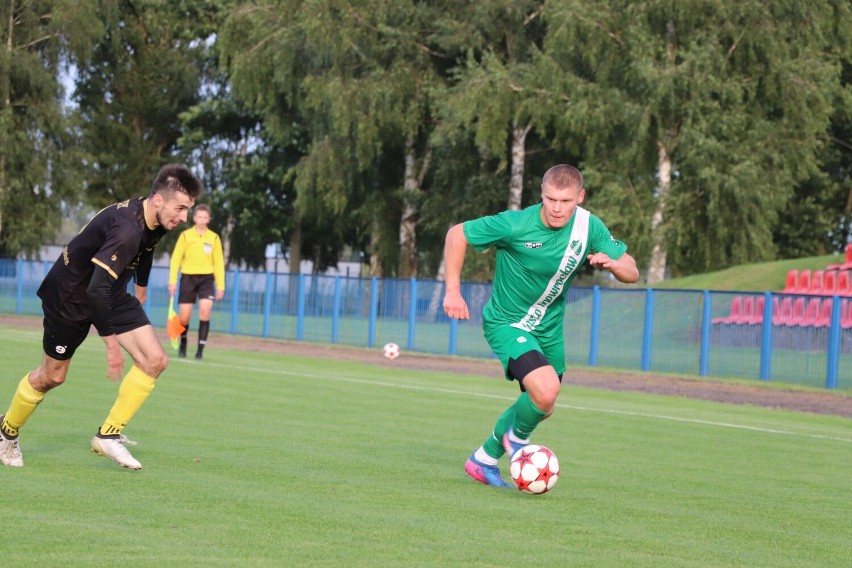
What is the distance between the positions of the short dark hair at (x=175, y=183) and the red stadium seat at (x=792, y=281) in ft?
89.4

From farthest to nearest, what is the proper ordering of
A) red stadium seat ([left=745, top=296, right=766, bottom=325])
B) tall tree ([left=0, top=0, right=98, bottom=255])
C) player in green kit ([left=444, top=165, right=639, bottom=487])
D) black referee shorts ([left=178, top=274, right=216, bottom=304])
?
tall tree ([left=0, top=0, right=98, bottom=255]) < red stadium seat ([left=745, top=296, right=766, bottom=325]) < black referee shorts ([left=178, top=274, right=216, bottom=304]) < player in green kit ([left=444, top=165, right=639, bottom=487])

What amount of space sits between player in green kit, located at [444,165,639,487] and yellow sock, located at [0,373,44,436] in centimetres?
274

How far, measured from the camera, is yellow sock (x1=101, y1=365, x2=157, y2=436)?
26.7 ft

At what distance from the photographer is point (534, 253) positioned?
8.08 meters

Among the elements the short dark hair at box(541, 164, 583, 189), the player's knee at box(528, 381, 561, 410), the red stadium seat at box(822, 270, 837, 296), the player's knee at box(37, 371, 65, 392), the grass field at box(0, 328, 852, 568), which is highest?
the red stadium seat at box(822, 270, 837, 296)

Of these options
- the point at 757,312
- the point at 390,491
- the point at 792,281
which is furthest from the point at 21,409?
the point at 792,281

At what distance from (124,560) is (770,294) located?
770 inches

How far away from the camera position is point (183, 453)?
9000 millimetres

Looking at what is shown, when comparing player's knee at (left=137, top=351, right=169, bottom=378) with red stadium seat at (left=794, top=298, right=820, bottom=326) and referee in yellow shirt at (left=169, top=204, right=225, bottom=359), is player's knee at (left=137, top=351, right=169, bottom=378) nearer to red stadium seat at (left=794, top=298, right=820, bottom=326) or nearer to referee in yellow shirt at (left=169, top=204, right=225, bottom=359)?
referee in yellow shirt at (left=169, top=204, right=225, bottom=359)

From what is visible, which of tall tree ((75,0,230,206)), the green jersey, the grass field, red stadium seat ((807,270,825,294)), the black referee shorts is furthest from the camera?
tall tree ((75,0,230,206))

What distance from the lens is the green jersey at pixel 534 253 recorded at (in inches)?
318

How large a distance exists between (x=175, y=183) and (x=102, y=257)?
619mm

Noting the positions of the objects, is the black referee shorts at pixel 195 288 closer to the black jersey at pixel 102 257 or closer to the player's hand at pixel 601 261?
the black jersey at pixel 102 257

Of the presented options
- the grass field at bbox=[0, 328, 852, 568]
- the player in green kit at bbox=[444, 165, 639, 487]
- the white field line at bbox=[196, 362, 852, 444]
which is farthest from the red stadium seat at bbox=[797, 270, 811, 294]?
the player in green kit at bbox=[444, 165, 639, 487]
